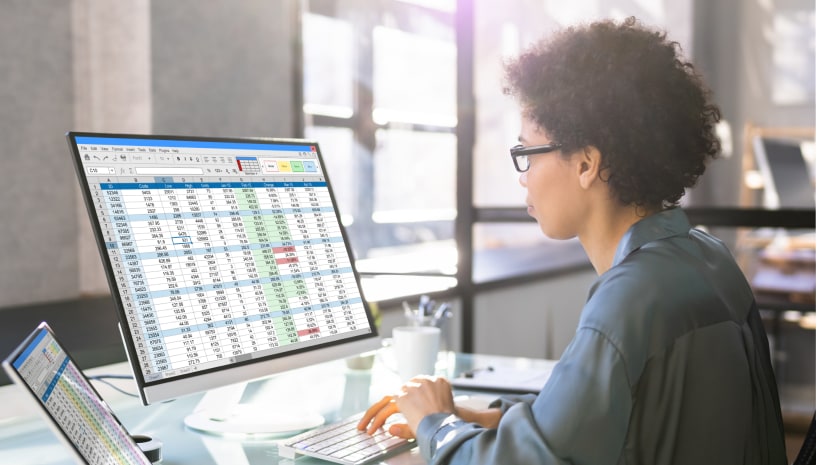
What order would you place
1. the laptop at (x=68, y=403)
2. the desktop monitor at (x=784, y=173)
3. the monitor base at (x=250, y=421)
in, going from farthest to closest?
the desktop monitor at (x=784, y=173) → the monitor base at (x=250, y=421) → the laptop at (x=68, y=403)

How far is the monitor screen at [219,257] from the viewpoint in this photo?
1.18 metres

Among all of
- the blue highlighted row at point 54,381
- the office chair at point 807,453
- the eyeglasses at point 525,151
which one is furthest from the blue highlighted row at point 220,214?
the office chair at point 807,453

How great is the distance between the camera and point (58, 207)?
7.76ft

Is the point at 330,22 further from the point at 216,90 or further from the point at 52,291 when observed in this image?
the point at 52,291

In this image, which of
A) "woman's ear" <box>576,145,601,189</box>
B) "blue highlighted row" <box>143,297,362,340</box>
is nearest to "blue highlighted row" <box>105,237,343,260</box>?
"blue highlighted row" <box>143,297,362,340</box>

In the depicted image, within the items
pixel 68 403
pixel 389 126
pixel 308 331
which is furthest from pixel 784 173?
pixel 68 403

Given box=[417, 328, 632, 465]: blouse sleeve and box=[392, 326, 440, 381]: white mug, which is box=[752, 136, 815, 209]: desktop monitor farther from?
box=[417, 328, 632, 465]: blouse sleeve

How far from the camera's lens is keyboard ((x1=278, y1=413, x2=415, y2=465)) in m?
1.18

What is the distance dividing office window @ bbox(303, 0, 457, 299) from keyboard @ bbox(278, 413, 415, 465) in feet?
5.95

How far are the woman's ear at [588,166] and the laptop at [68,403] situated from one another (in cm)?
66

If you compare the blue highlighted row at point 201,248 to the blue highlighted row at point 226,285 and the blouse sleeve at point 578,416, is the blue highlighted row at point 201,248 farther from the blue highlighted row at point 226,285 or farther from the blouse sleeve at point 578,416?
the blouse sleeve at point 578,416

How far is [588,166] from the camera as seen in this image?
115 cm

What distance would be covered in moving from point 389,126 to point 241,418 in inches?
80.3

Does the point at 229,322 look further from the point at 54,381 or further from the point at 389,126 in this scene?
the point at 389,126
